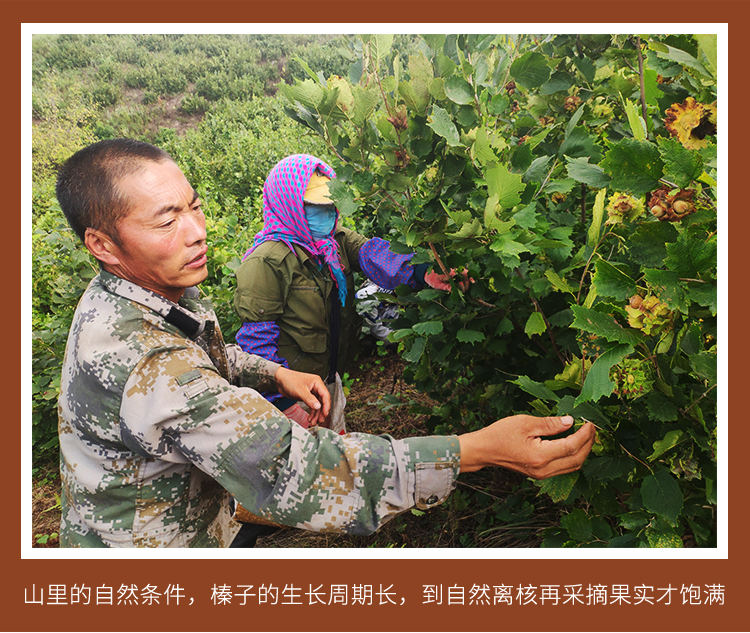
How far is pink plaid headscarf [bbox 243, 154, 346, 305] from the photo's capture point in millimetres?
2795

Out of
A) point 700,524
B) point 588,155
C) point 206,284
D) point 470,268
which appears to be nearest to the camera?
point 700,524

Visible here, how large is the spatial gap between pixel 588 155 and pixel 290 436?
113cm

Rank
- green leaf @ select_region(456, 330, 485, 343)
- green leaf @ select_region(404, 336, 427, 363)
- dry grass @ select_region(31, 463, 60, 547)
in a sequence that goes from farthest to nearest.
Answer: dry grass @ select_region(31, 463, 60, 547), green leaf @ select_region(404, 336, 427, 363), green leaf @ select_region(456, 330, 485, 343)

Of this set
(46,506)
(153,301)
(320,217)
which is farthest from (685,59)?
(46,506)

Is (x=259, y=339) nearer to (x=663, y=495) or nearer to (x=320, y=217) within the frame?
(x=320, y=217)

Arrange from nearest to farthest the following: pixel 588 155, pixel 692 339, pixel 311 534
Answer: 1. pixel 692 339
2. pixel 588 155
3. pixel 311 534

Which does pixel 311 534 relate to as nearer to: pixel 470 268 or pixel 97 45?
pixel 470 268

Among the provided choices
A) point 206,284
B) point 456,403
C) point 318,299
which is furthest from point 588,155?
point 206,284

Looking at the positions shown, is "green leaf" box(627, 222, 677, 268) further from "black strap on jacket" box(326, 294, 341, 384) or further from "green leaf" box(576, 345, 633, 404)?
"black strap on jacket" box(326, 294, 341, 384)

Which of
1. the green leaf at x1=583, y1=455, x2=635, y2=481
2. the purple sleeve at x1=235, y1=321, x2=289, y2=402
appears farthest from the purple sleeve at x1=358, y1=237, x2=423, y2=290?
the green leaf at x1=583, y1=455, x2=635, y2=481

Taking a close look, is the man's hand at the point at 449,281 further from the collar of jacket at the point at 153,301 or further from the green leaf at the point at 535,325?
the collar of jacket at the point at 153,301

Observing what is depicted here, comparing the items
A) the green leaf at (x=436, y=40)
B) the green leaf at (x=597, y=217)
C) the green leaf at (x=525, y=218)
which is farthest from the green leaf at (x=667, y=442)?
the green leaf at (x=436, y=40)

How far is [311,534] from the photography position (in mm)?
3082

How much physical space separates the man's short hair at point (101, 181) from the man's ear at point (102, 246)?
0.01m
